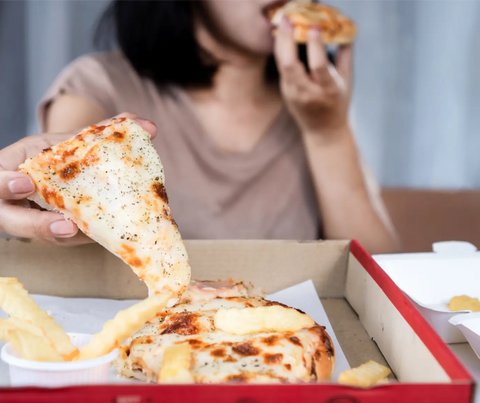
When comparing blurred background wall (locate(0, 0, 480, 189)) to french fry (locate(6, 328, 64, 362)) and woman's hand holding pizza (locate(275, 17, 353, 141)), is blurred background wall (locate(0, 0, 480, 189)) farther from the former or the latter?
french fry (locate(6, 328, 64, 362))

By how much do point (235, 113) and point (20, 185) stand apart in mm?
1699

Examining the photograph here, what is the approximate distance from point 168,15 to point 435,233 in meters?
1.94

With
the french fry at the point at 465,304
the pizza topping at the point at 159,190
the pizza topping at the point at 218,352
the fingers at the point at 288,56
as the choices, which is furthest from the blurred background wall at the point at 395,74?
the pizza topping at the point at 218,352

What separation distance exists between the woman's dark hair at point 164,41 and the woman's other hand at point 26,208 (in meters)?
1.17

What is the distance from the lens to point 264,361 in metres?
0.92

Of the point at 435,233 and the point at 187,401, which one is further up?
the point at 187,401

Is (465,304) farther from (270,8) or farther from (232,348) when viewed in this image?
(270,8)

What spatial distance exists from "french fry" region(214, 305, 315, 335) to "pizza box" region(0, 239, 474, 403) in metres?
0.21

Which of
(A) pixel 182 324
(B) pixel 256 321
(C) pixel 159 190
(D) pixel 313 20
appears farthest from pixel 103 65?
(B) pixel 256 321

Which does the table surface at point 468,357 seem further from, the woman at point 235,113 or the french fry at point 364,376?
the woman at point 235,113

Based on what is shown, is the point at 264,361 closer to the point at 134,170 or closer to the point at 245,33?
the point at 134,170

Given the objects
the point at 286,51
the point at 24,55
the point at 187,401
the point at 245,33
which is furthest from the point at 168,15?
the point at 187,401

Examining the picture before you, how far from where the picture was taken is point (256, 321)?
0.98 meters

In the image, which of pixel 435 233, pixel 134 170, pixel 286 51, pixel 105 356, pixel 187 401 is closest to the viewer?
pixel 187 401
